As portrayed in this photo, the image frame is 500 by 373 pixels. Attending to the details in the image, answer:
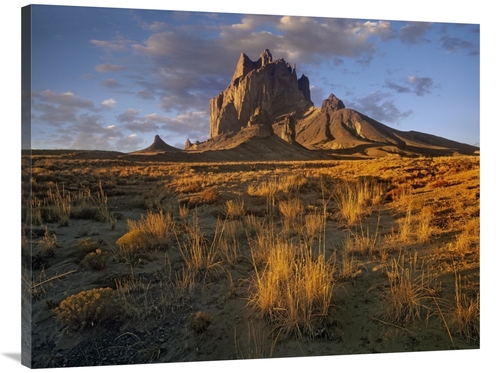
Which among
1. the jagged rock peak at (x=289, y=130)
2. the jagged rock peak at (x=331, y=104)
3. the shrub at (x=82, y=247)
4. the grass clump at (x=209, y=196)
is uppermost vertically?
the jagged rock peak at (x=331, y=104)

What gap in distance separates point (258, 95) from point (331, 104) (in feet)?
2.96

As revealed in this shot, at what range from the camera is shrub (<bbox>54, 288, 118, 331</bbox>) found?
5992 mm

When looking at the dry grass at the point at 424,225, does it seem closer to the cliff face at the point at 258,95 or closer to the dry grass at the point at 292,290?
the dry grass at the point at 292,290

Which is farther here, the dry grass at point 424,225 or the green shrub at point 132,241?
the dry grass at point 424,225

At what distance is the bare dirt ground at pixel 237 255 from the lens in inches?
243

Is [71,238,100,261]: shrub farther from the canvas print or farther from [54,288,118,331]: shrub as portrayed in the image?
[54,288,118,331]: shrub

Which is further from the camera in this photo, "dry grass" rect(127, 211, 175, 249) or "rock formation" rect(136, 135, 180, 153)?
"rock formation" rect(136, 135, 180, 153)

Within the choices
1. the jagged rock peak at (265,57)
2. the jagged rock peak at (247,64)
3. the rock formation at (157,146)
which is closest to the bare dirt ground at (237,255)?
the rock formation at (157,146)

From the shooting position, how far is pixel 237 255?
678cm

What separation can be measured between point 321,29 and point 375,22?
2.41ft

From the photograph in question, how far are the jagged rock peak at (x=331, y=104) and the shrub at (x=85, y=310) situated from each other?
134 inches

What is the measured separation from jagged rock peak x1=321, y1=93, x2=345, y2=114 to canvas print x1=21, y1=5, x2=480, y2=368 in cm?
2

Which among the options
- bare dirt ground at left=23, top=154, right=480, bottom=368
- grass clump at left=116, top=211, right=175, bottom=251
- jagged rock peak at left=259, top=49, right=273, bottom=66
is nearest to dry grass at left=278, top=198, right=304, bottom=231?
bare dirt ground at left=23, top=154, right=480, bottom=368
